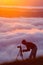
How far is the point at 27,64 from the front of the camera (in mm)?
1043

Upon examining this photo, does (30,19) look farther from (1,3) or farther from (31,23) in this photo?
(1,3)

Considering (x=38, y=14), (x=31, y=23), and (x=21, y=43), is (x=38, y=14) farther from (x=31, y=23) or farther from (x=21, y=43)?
(x=21, y=43)

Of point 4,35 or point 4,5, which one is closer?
point 4,35

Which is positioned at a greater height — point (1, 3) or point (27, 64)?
point (1, 3)

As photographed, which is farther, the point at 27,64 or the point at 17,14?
the point at 17,14

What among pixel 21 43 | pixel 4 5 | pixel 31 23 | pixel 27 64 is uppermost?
pixel 4 5

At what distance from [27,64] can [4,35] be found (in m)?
0.23

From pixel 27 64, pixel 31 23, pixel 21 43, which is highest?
pixel 31 23

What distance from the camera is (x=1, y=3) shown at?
4.09 ft

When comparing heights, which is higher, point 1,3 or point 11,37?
point 1,3

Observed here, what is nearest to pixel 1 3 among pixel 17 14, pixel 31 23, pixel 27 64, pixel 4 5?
pixel 4 5

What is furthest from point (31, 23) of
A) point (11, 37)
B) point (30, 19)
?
point (11, 37)

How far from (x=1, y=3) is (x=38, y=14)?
0.28 meters

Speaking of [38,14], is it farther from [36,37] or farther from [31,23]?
[36,37]
